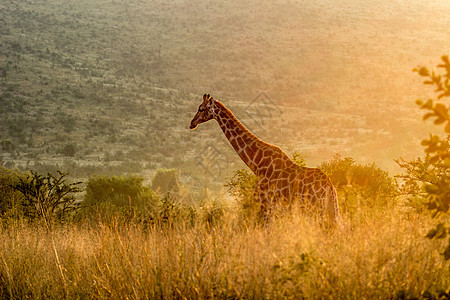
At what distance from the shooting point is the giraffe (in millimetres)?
8117

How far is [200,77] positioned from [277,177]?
56.9 m

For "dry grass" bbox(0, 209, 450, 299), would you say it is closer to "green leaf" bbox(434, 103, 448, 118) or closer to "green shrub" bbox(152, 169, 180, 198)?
"green leaf" bbox(434, 103, 448, 118)

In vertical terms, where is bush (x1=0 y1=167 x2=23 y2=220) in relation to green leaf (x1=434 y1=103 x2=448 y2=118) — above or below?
below

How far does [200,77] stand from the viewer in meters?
64.5

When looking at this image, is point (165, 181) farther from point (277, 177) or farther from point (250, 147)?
point (277, 177)

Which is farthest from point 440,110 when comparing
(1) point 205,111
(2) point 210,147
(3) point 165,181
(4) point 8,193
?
(2) point 210,147

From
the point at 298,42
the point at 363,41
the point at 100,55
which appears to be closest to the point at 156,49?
the point at 100,55

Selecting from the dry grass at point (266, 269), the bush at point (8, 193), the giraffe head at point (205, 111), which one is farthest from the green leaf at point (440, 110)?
the bush at point (8, 193)

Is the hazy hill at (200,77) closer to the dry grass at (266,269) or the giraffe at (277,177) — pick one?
the giraffe at (277,177)

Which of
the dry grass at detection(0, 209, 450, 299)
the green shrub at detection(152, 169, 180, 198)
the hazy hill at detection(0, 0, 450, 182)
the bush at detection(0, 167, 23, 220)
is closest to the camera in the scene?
the dry grass at detection(0, 209, 450, 299)

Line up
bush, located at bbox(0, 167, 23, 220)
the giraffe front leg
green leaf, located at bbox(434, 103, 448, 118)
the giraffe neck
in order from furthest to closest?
1. bush, located at bbox(0, 167, 23, 220)
2. the giraffe neck
3. the giraffe front leg
4. green leaf, located at bbox(434, 103, 448, 118)

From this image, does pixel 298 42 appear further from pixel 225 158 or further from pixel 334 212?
pixel 334 212

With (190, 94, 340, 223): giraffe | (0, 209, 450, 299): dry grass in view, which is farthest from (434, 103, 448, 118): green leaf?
(190, 94, 340, 223): giraffe

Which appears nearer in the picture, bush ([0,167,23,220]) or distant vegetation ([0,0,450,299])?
distant vegetation ([0,0,450,299])
